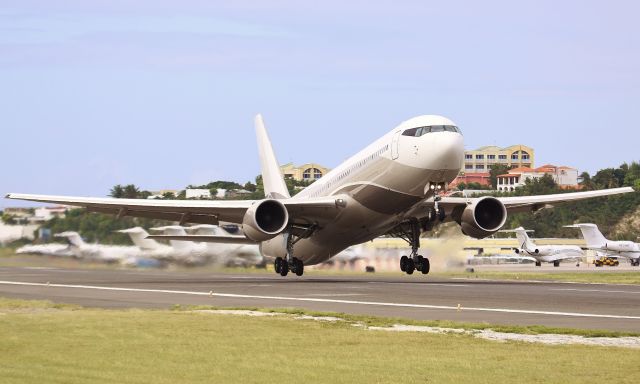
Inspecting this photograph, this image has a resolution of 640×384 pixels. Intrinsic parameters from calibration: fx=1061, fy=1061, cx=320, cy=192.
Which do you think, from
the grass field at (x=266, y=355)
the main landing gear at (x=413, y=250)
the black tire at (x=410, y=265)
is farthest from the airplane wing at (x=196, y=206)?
the grass field at (x=266, y=355)

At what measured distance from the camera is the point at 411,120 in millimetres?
43094

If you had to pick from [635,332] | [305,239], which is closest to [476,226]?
[305,239]

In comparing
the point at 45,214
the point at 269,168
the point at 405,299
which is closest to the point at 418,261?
the point at 269,168

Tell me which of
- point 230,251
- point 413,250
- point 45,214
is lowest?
point 413,250

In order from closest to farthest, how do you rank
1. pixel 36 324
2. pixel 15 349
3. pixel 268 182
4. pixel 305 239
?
pixel 15 349 → pixel 36 324 → pixel 305 239 → pixel 268 182

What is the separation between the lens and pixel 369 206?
45.3m

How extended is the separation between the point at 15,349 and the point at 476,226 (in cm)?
3042

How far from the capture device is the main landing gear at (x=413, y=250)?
4844cm

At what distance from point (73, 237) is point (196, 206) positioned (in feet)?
48.9

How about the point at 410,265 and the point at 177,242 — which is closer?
the point at 410,265

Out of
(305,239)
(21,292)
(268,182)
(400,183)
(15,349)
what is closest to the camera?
(15,349)

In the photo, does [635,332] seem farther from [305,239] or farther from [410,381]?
[305,239]

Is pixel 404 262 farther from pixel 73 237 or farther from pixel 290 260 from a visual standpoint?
pixel 73 237

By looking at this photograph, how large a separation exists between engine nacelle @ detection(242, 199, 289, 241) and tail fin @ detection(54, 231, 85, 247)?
18075 millimetres
